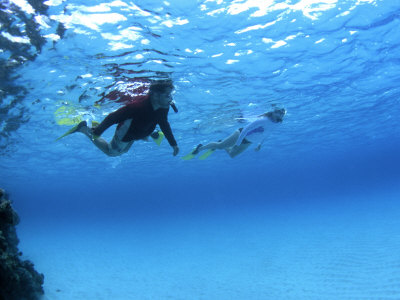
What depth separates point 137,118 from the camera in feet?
23.4

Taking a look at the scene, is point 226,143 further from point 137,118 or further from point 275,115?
point 137,118

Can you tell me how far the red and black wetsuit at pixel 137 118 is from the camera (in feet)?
22.7

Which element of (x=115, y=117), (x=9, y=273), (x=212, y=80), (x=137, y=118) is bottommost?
(x=9, y=273)

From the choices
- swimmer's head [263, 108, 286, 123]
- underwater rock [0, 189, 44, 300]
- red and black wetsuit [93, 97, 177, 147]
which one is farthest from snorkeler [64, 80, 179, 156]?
swimmer's head [263, 108, 286, 123]

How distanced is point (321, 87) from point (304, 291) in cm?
1310

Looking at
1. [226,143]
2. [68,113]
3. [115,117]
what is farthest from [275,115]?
[68,113]

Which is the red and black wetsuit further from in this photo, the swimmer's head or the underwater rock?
the swimmer's head

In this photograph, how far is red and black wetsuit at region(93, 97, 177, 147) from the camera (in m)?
6.91

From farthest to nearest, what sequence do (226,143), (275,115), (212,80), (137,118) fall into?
(212,80) < (226,143) < (275,115) < (137,118)

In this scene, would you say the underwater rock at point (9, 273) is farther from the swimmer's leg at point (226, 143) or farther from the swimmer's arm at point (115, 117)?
the swimmer's leg at point (226, 143)

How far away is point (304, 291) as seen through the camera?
9523mm

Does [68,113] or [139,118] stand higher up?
[68,113]

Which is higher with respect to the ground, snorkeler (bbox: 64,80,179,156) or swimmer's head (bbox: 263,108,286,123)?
swimmer's head (bbox: 263,108,286,123)

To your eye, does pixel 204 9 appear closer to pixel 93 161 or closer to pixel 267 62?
pixel 267 62
